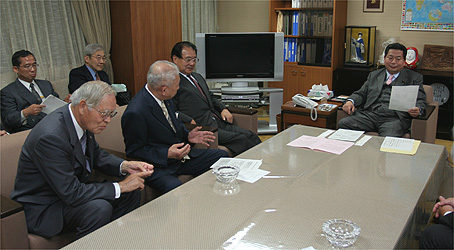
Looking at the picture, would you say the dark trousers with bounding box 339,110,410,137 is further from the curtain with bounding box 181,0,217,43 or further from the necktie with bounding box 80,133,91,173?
the curtain with bounding box 181,0,217,43

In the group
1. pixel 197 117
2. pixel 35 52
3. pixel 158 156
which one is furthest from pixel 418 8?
pixel 35 52

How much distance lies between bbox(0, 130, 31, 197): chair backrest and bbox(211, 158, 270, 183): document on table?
1127 millimetres

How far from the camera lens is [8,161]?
7.75 feet

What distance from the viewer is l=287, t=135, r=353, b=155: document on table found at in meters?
2.77

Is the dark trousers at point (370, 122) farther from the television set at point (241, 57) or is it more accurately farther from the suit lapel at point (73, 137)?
the suit lapel at point (73, 137)

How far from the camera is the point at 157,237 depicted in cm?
168

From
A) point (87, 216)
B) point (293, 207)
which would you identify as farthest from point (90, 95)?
point (293, 207)

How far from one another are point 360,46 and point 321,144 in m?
3.31

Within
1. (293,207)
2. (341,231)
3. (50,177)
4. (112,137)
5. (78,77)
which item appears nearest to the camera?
(341,231)

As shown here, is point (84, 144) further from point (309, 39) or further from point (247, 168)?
point (309, 39)

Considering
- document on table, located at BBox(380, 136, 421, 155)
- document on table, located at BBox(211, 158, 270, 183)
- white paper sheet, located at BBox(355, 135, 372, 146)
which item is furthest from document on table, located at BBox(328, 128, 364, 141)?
document on table, located at BBox(211, 158, 270, 183)

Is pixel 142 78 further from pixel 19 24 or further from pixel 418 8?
pixel 418 8

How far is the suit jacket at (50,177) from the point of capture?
207 centimetres

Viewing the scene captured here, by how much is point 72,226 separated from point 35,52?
2930 millimetres
